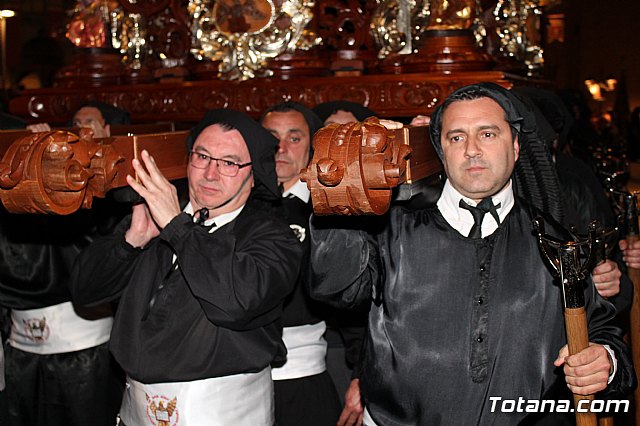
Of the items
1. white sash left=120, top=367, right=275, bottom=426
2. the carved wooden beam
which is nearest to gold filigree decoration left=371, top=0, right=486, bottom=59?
the carved wooden beam

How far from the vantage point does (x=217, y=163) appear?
3359 millimetres

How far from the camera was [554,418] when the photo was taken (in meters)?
2.83

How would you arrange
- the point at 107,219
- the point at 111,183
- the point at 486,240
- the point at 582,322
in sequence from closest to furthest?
1. the point at 582,322
2. the point at 111,183
3. the point at 486,240
4. the point at 107,219

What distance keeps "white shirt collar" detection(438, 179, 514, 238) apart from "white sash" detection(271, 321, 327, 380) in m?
1.29

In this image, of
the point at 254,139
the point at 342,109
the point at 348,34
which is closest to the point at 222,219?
the point at 254,139

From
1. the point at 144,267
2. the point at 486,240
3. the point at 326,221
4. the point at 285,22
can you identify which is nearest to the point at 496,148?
the point at 486,240

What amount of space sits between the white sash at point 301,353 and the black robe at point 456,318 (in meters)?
1.11

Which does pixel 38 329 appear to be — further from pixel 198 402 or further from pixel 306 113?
pixel 306 113

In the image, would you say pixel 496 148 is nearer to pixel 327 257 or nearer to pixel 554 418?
pixel 327 257

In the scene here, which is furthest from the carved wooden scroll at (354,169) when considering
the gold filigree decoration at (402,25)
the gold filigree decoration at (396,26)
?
the gold filigree decoration at (396,26)

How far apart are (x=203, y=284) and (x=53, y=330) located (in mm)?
1504

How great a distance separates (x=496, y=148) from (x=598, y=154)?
3533 millimetres

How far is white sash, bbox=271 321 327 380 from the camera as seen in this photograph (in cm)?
395

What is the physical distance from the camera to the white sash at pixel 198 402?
3.18 m
